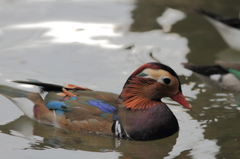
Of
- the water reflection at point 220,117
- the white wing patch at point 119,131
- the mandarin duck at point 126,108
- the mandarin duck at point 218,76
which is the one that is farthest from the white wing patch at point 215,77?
the white wing patch at point 119,131

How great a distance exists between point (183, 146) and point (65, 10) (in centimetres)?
527

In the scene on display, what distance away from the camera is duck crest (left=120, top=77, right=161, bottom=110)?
5973mm

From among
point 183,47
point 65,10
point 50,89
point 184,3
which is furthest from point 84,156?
point 184,3

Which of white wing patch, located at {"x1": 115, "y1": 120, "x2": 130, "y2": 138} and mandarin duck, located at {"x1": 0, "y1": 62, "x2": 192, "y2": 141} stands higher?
mandarin duck, located at {"x1": 0, "y1": 62, "x2": 192, "y2": 141}

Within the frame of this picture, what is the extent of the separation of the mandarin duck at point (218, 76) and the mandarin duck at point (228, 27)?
1327 mm

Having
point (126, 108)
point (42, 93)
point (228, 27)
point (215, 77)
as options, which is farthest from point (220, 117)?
point (228, 27)

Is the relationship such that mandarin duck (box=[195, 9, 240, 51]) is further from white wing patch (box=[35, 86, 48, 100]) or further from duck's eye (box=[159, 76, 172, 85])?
white wing patch (box=[35, 86, 48, 100])

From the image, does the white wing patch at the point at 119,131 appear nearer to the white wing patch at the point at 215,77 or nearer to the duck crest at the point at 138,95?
the duck crest at the point at 138,95

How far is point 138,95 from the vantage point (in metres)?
6.02

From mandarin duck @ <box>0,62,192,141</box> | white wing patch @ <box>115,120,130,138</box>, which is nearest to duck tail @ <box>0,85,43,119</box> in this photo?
mandarin duck @ <box>0,62,192,141</box>

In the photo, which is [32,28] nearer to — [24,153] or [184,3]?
[184,3]

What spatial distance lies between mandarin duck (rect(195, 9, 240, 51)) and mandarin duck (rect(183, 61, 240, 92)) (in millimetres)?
1327

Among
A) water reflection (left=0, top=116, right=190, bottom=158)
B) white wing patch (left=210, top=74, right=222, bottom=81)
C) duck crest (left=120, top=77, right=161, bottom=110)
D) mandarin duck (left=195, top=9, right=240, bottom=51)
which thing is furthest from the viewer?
mandarin duck (left=195, top=9, right=240, bottom=51)

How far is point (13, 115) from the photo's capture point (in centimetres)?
647
